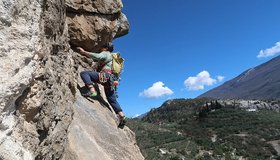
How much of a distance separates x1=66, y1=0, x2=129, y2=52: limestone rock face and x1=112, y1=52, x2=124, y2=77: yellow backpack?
95 centimetres

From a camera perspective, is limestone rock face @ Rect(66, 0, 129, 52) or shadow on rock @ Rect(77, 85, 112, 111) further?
limestone rock face @ Rect(66, 0, 129, 52)

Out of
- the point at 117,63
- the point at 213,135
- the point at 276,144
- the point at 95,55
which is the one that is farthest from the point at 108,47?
the point at 213,135

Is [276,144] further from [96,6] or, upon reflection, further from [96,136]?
[96,136]

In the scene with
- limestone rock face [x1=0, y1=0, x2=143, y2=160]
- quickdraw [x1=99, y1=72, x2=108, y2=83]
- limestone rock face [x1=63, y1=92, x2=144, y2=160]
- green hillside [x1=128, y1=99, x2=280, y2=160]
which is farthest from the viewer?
green hillside [x1=128, y1=99, x2=280, y2=160]

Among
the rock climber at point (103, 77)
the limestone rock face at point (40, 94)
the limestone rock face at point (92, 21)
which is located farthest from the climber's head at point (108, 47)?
the limestone rock face at point (40, 94)

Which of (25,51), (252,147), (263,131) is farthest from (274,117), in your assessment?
(25,51)

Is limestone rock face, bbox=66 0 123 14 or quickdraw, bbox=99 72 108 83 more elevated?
limestone rock face, bbox=66 0 123 14

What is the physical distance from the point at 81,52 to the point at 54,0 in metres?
4.63

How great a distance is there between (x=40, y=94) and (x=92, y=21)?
256 inches

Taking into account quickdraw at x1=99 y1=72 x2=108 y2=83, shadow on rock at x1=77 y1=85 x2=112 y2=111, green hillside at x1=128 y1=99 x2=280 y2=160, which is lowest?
shadow on rock at x1=77 y1=85 x2=112 y2=111

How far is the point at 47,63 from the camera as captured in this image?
599cm

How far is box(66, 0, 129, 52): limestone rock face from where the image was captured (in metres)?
11.1

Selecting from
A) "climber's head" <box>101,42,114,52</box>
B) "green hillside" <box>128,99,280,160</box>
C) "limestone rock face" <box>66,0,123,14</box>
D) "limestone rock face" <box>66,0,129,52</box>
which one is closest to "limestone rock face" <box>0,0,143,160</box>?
"limestone rock face" <box>66,0,129,52</box>

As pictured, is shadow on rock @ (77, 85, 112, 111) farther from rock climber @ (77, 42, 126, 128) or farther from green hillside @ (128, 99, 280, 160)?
green hillside @ (128, 99, 280, 160)
